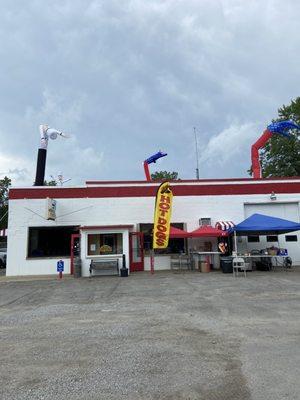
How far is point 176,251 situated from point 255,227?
554 centimetres

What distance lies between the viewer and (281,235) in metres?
25.7

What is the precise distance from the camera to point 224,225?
24453 millimetres

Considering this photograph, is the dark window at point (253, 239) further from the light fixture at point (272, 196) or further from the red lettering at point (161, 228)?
the red lettering at point (161, 228)

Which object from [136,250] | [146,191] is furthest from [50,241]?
[146,191]

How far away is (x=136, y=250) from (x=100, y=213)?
10.0 feet

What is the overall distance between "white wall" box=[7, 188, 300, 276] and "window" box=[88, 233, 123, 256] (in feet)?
5.49

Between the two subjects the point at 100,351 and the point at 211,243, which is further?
the point at 211,243

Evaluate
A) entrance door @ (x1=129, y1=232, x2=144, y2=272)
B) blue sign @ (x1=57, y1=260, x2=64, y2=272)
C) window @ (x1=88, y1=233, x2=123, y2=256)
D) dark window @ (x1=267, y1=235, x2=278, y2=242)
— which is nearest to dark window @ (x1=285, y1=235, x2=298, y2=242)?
dark window @ (x1=267, y1=235, x2=278, y2=242)

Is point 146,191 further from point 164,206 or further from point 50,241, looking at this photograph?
point 50,241

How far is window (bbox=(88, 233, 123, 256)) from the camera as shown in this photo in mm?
23295

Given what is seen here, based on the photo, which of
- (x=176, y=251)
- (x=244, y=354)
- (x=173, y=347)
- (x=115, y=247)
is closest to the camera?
(x=244, y=354)

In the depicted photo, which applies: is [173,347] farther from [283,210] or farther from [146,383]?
[283,210]

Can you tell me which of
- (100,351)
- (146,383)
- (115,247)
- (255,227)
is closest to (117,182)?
(115,247)

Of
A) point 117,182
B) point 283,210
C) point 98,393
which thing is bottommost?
point 98,393
